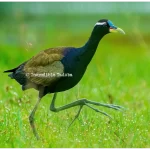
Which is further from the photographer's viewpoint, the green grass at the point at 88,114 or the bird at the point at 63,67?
the bird at the point at 63,67

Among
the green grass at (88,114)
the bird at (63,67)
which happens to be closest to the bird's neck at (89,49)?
the bird at (63,67)

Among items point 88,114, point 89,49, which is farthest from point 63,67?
point 88,114

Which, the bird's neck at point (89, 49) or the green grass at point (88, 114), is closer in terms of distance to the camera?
the green grass at point (88, 114)

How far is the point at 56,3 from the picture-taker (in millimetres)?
37469

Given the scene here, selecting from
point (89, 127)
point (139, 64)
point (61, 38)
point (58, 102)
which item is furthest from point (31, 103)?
point (61, 38)

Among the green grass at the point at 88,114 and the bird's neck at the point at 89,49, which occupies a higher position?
the bird's neck at the point at 89,49

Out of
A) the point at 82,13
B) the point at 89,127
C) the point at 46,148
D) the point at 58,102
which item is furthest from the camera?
the point at 82,13

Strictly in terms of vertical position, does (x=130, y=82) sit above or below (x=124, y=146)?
above

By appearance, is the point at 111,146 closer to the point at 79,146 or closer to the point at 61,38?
the point at 79,146

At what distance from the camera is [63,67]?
295 inches

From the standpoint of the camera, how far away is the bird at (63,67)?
24.6 feet

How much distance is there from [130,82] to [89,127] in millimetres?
4662

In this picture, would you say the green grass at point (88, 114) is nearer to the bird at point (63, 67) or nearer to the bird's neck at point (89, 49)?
the bird at point (63, 67)

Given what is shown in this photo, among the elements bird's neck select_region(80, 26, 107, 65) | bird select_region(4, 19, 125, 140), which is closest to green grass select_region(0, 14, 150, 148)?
bird select_region(4, 19, 125, 140)
